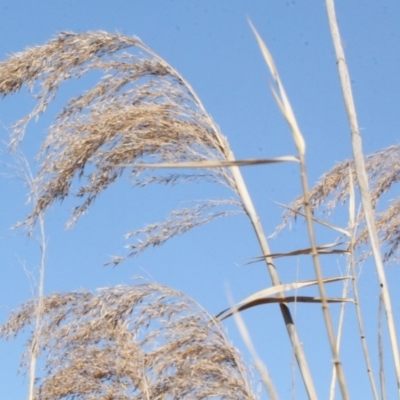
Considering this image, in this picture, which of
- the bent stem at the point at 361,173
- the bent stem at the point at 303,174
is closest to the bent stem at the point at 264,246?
the bent stem at the point at 361,173

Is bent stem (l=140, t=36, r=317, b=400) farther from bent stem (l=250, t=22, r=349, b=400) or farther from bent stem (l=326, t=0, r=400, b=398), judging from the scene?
bent stem (l=250, t=22, r=349, b=400)

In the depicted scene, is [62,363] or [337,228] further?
[62,363]

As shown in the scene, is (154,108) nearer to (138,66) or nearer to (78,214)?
(138,66)

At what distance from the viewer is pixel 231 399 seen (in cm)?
381

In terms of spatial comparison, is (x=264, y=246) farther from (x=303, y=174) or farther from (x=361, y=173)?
(x=303, y=174)

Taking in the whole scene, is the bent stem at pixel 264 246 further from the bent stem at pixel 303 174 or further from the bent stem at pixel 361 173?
the bent stem at pixel 303 174

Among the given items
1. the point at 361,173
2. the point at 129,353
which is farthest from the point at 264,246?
the point at 129,353

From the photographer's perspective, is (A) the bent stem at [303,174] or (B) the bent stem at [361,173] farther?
(B) the bent stem at [361,173]

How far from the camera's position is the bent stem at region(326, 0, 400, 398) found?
1.17m

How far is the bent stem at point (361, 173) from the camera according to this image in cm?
117

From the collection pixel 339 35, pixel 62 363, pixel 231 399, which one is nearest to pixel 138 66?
pixel 339 35

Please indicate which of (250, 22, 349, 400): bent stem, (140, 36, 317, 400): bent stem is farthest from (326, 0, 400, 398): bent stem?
(250, 22, 349, 400): bent stem

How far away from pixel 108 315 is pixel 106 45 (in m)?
1.36

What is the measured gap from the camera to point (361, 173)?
116cm
